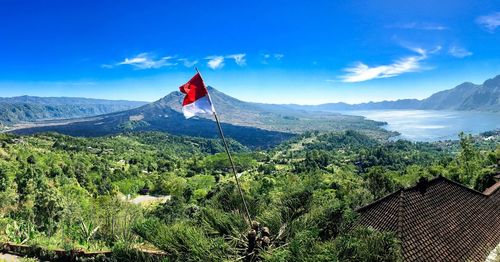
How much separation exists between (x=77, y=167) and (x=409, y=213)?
9152 centimetres

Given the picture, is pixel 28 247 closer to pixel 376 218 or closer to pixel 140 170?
pixel 376 218

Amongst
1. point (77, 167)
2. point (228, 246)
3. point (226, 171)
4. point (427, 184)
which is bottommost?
point (226, 171)

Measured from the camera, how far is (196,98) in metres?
9.19

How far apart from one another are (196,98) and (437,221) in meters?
11.4

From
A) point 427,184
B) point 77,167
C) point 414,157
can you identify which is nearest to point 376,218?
point 427,184

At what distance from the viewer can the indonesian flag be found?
9.12m

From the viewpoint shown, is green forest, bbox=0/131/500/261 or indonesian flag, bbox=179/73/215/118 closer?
green forest, bbox=0/131/500/261

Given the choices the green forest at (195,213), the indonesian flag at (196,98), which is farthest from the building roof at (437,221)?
the indonesian flag at (196,98)

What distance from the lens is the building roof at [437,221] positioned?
1295cm

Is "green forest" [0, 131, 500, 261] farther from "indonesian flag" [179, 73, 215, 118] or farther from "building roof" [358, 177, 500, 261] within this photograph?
"indonesian flag" [179, 73, 215, 118]

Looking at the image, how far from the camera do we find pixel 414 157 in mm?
138625

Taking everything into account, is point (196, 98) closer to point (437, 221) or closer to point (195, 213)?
point (195, 213)

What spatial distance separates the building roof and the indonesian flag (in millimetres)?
7735

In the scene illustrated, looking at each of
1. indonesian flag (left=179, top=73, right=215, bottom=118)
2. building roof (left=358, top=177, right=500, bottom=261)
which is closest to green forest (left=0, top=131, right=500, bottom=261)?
building roof (left=358, top=177, right=500, bottom=261)
